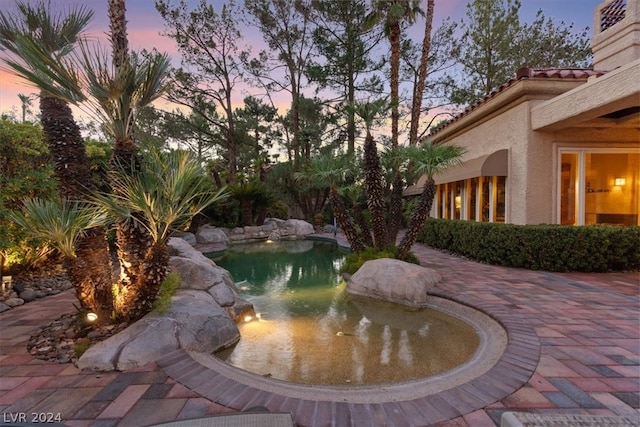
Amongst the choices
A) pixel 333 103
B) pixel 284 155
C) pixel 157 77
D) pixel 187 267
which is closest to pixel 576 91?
pixel 157 77

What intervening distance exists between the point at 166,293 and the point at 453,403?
4.47 m

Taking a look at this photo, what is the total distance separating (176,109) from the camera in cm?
2808

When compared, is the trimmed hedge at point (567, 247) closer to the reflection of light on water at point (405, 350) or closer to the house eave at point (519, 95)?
the house eave at point (519, 95)

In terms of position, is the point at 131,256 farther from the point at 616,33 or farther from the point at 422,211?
the point at 616,33

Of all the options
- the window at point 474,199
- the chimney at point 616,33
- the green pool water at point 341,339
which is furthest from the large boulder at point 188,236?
the chimney at point 616,33

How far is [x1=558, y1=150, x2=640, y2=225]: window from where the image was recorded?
10242 mm

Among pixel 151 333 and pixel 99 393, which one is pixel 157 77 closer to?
pixel 151 333

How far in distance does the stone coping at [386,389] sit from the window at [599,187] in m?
8.06

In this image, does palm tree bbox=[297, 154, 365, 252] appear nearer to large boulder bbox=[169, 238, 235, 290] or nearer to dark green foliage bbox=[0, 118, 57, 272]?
large boulder bbox=[169, 238, 235, 290]

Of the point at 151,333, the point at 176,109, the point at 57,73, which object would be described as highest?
the point at 176,109

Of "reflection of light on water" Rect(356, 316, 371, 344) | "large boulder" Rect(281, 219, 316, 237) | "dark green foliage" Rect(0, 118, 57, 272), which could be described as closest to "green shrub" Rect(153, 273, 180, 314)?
"reflection of light on water" Rect(356, 316, 371, 344)

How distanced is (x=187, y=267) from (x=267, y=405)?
446 cm

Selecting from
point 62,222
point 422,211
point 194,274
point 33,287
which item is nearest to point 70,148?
point 62,222

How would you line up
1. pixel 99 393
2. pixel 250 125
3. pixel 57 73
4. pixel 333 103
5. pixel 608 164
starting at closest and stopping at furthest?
pixel 99 393
pixel 57 73
pixel 608 164
pixel 333 103
pixel 250 125
